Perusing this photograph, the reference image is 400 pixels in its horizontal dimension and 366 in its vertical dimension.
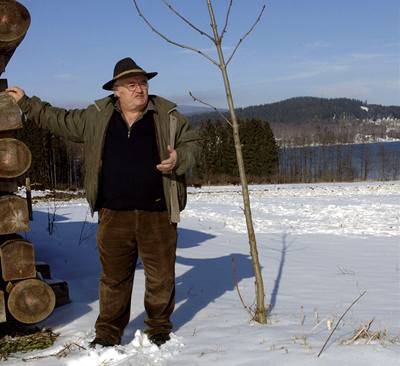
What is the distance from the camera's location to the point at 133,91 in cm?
352

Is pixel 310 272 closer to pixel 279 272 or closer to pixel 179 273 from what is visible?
pixel 279 272

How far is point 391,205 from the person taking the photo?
19.2 meters

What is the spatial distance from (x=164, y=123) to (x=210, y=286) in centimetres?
304

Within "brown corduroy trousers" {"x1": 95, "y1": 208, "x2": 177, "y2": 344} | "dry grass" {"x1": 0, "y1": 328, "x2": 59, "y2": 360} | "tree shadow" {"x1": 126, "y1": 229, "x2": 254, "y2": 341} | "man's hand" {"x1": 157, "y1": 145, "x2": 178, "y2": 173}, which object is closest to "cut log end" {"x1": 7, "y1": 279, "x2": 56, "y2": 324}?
"dry grass" {"x1": 0, "y1": 328, "x2": 59, "y2": 360}

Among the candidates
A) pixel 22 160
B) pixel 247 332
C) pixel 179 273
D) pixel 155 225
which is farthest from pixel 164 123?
pixel 179 273

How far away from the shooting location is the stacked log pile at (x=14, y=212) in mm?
3635

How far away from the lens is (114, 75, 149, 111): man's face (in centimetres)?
352

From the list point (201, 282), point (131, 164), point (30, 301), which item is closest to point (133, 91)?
point (131, 164)

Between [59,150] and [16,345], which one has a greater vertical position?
[59,150]

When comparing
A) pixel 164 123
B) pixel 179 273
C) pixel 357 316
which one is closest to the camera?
pixel 164 123

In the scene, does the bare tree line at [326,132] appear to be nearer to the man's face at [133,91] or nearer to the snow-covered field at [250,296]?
the snow-covered field at [250,296]

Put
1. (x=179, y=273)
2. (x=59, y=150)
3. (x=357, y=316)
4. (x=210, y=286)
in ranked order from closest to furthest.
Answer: (x=357, y=316) → (x=210, y=286) → (x=179, y=273) → (x=59, y=150)

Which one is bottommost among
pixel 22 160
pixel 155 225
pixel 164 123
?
pixel 155 225

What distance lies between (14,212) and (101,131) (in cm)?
91
